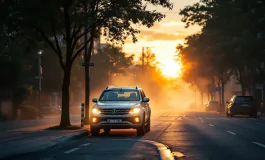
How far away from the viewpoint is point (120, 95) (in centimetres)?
2319

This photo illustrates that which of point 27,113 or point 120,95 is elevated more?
point 120,95

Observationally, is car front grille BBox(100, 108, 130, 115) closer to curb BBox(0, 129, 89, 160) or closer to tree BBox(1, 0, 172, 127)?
curb BBox(0, 129, 89, 160)

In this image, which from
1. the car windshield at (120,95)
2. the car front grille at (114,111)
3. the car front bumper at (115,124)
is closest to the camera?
the car front bumper at (115,124)

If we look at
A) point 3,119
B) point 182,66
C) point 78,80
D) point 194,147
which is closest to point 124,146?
point 194,147

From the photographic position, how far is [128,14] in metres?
24.9

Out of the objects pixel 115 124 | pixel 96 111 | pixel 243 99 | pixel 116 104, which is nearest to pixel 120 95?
pixel 116 104

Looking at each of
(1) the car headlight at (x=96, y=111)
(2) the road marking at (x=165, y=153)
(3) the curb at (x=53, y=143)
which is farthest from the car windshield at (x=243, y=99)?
(2) the road marking at (x=165, y=153)

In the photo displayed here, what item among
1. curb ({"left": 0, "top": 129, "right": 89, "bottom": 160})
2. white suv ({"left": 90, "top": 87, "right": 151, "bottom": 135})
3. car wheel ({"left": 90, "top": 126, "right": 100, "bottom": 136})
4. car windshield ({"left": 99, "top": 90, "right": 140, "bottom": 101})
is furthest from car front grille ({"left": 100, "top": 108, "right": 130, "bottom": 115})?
car windshield ({"left": 99, "top": 90, "right": 140, "bottom": 101})

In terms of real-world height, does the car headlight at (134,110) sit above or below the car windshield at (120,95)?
below

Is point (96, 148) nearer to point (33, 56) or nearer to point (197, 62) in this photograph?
point (33, 56)

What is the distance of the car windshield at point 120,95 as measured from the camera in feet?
74.8

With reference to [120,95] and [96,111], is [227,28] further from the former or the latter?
[96,111]

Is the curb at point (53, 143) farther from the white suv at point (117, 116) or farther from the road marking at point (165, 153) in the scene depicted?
the road marking at point (165, 153)

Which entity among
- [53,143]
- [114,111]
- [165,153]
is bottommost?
[165,153]
